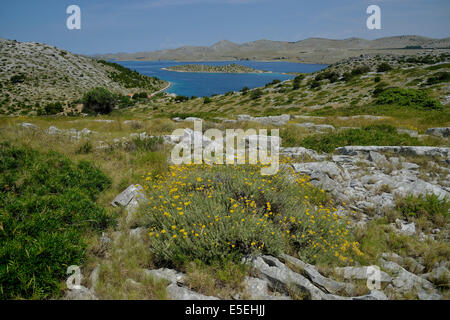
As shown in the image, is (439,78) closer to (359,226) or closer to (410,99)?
(410,99)

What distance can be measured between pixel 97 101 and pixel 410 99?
44560 mm

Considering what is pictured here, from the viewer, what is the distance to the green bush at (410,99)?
712 inches

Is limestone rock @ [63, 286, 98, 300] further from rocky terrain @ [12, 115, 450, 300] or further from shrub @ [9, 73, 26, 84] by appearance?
shrub @ [9, 73, 26, 84]

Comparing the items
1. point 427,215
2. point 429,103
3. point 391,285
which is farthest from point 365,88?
point 391,285

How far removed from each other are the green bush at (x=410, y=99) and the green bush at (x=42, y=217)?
950 inches

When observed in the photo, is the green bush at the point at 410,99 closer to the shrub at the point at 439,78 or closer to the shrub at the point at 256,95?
the shrub at the point at 439,78

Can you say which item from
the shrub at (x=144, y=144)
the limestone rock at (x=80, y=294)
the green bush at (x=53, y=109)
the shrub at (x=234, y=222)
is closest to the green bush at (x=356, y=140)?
the shrub at (x=234, y=222)

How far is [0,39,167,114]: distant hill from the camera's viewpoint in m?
44.7

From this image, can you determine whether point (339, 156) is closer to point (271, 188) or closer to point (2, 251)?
point (271, 188)

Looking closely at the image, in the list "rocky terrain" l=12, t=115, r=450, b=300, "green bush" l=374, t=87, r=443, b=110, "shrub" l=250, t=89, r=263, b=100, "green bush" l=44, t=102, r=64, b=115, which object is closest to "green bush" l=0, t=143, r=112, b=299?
"rocky terrain" l=12, t=115, r=450, b=300

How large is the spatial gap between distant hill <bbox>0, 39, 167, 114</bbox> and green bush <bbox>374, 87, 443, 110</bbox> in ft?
182

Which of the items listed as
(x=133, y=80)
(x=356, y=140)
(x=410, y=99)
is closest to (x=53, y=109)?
(x=133, y=80)

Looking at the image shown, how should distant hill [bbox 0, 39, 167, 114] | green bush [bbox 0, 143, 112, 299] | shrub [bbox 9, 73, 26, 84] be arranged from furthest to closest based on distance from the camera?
shrub [bbox 9, 73, 26, 84]
distant hill [bbox 0, 39, 167, 114]
green bush [bbox 0, 143, 112, 299]
